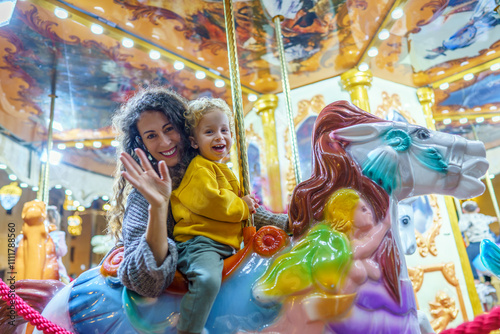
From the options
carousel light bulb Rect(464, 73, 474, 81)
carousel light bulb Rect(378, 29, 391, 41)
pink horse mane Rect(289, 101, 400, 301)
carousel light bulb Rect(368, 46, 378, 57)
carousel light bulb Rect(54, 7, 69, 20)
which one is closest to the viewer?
pink horse mane Rect(289, 101, 400, 301)

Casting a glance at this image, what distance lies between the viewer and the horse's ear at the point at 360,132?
3.66ft

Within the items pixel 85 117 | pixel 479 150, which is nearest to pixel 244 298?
pixel 479 150

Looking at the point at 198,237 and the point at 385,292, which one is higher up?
the point at 198,237

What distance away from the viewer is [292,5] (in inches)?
125

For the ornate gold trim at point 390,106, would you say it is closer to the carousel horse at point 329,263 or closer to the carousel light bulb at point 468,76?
the carousel light bulb at point 468,76

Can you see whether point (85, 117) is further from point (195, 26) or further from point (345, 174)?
point (345, 174)

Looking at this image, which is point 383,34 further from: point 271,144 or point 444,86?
point 271,144

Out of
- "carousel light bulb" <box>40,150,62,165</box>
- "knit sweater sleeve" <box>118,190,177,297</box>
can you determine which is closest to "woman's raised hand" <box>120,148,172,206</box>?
"knit sweater sleeve" <box>118,190,177,297</box>

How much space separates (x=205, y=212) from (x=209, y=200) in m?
0.04

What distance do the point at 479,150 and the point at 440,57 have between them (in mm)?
3556

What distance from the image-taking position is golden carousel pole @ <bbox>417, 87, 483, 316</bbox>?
3.93 meters

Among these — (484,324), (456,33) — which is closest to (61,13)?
(484,324)

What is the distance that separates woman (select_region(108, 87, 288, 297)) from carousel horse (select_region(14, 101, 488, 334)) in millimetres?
105

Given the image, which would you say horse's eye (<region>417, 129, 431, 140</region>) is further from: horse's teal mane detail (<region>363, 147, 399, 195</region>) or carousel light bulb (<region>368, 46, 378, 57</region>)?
carousel light bulb (<region>368, 46, 378, 57</region>)
